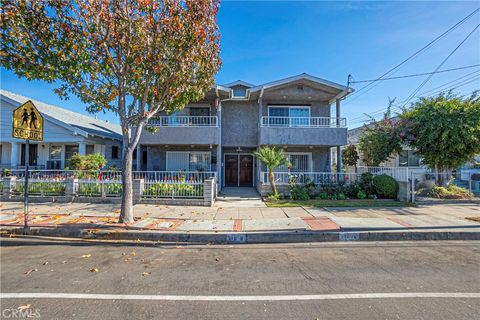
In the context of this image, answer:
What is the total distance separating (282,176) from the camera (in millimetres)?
12734

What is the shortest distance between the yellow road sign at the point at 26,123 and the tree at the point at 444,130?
1571 centimetres

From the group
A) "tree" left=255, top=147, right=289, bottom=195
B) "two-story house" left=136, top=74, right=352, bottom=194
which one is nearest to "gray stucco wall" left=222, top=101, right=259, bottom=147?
"two-story house" left=136, top=74, right=352, bottom=194

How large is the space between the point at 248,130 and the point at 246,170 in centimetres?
291

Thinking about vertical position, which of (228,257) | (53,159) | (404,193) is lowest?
(228,257)

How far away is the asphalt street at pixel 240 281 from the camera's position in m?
3.11

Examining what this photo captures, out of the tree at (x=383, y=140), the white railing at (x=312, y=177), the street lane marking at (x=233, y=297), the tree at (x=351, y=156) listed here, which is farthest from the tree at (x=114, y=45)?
the tree at (x=351, y=156)

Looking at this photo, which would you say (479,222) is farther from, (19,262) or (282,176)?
(19,262)

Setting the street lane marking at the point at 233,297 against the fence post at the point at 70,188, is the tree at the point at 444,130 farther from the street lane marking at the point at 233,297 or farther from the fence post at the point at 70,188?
the fence post at the point at 70,188

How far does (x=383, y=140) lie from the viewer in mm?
13539

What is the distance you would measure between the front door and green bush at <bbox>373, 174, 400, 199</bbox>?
813 centimetres

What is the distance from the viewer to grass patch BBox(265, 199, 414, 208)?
10.5m

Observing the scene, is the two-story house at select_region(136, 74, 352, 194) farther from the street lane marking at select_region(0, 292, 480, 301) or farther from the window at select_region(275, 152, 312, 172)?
the street lane marking at select_region(0, 292, 480, 301)

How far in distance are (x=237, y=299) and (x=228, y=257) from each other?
1.78m

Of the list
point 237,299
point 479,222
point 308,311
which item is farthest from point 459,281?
point 479,222
